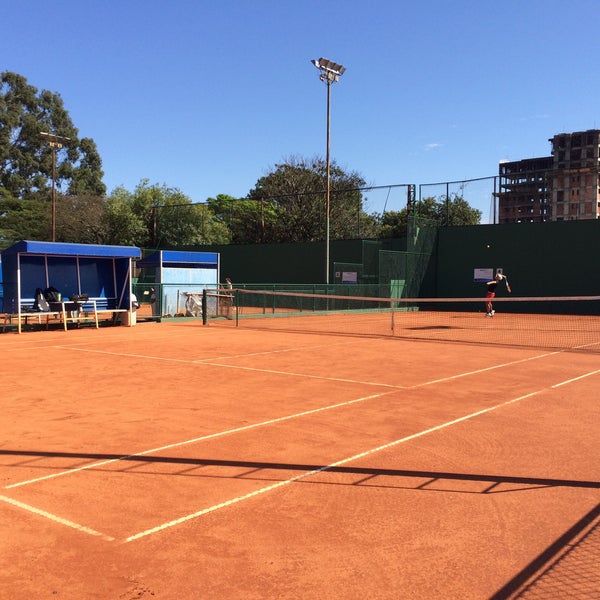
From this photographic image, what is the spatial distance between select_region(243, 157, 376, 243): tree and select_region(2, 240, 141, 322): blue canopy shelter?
22979mm

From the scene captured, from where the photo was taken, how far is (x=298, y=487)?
5.07 meters

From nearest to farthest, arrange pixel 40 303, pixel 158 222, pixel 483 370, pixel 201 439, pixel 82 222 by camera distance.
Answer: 1. pixel 201 439
2. pixel 483 370
3. pixel 40 303
4. pixel 158 222
5. pixel 82 222

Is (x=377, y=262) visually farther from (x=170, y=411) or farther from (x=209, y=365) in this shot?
(x=170, y=411)

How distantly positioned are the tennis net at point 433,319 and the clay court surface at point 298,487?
308 inches

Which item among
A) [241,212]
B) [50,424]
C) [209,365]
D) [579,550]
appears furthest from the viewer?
[241,212]

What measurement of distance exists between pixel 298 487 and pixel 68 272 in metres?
18.6

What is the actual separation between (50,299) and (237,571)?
725 inches

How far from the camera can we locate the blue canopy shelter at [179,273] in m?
24.3

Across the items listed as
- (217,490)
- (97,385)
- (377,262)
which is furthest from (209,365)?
(377,262)

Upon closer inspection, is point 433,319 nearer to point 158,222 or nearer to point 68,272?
point 68,272

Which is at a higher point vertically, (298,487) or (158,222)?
(158,222)

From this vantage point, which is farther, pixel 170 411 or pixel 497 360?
pixel 497 360

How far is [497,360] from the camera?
13016 millimetres

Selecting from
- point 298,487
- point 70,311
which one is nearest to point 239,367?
point 298,487
